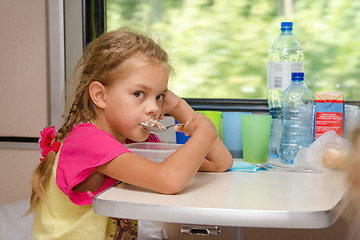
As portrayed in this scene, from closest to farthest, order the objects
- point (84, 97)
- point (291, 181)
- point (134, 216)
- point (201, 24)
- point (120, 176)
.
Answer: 1. point (134, 216)
2. point (120, 176)
3. point (291, 181)
4. point (84, 97)
5. point (201, 24)

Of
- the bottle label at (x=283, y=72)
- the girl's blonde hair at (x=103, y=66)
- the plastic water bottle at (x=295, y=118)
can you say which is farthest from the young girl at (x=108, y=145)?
the bottle label at (x=283, y=72)

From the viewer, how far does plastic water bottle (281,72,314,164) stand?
5.31 ft

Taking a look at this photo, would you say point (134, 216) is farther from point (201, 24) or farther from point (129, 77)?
point (201, 24)

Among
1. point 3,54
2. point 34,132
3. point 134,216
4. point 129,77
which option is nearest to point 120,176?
point 134,216

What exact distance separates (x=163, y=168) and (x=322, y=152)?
594mm

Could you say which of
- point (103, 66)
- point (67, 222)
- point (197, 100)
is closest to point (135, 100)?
point (103, 66)

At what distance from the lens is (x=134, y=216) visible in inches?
36.2

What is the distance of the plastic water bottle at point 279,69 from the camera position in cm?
171

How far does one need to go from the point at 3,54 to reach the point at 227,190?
153 centimetres

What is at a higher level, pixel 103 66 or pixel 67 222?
pixel 103 66

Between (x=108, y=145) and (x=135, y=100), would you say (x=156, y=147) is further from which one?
(x=108, y=145)

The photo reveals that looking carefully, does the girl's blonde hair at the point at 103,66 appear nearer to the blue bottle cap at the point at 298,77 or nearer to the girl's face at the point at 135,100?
the girl's face at the point at 135,100

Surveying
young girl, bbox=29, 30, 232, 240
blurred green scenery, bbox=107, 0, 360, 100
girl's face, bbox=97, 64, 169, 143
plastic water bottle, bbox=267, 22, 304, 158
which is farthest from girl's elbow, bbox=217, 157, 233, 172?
blurred green scenery, bbox=107, 0, 360, 100

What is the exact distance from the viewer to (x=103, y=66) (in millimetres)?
1307
